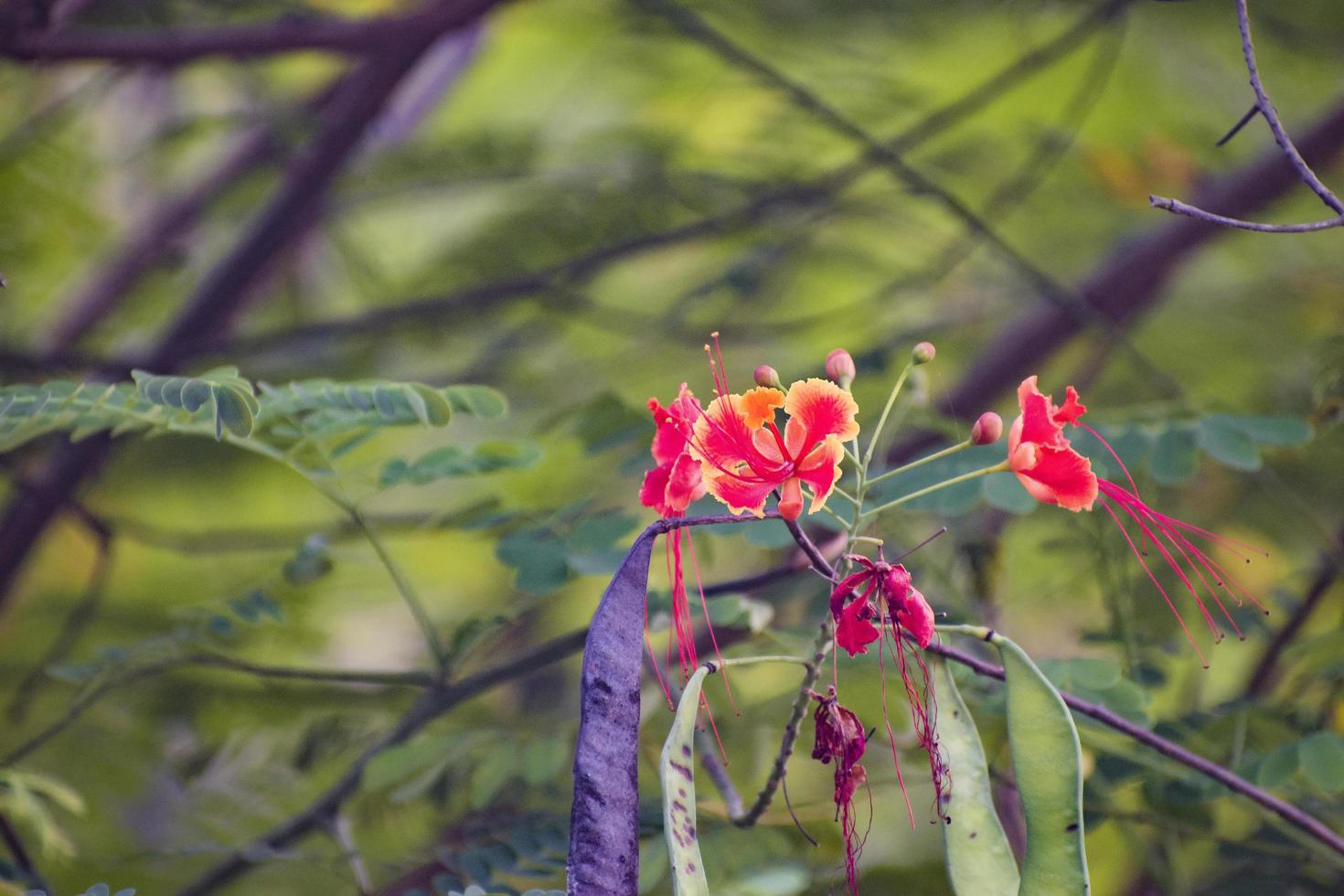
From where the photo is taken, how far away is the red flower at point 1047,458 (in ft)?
3.28

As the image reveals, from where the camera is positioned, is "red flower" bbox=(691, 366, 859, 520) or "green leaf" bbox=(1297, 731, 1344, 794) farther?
"green leaf" bbox=(1297, 731, 1344, 794)

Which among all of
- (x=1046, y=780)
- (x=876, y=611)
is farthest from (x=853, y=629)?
(x=1046, y=780)

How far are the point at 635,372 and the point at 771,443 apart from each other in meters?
2.43

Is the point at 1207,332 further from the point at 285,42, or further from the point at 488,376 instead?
the point at 285,42

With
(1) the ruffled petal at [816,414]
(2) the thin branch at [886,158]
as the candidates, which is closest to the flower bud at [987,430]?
(1) the ruffled petal at [816,414]

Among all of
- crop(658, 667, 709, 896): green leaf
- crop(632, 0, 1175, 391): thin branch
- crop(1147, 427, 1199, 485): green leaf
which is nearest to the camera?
crop(658, 667, 709, 896): green leaf

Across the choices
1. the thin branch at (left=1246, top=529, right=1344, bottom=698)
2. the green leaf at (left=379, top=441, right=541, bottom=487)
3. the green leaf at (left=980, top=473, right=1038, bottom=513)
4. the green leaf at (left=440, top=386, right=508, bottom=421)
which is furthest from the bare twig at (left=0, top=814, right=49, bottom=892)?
the thin branch at (left=1246, top=529, right=1344, bottom=698)

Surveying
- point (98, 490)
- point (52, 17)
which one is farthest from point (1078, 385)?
point (98, 490)

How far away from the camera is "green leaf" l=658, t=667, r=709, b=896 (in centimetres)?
89

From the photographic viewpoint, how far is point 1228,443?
1.64 metres

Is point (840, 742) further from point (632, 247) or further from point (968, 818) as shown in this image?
point (632, 247)

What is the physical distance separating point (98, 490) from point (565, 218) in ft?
5.00

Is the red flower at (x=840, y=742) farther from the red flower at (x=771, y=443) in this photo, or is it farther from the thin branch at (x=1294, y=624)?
the thin branch at (x=1294, y=624)

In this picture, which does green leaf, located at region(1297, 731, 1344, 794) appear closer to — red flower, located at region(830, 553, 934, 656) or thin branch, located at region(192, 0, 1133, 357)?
red flower, located at region(830, 553, 934, 656)
